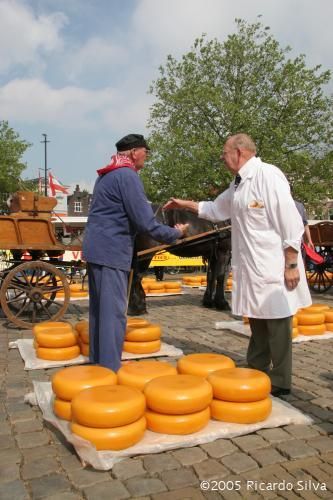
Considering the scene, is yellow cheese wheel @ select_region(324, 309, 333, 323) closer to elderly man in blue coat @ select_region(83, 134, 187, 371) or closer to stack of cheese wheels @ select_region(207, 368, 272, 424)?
elderly man in blue coat @ select_region(83, 134, 187, 371)

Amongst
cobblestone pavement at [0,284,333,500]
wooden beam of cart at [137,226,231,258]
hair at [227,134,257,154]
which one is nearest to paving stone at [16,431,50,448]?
cobblestone pavement at [0,284,333,500]

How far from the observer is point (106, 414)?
284cm

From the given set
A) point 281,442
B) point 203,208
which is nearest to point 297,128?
point 203,208

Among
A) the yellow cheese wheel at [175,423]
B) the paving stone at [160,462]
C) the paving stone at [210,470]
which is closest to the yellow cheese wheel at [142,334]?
the yellow cheese wheel at [175,423]

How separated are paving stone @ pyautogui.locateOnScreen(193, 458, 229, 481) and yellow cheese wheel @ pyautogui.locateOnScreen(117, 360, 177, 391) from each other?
0.83 m

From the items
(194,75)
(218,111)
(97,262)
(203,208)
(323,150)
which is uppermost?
(194,75)

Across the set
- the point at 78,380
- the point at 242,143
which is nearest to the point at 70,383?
the point at 78,380

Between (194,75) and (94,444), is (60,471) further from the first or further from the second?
(194,75)

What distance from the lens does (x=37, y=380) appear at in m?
4.45

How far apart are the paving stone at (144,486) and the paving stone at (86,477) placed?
0.15 metres

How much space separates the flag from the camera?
3738cm

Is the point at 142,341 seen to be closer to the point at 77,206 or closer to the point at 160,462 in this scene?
the point at 160,462

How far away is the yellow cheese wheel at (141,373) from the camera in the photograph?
3.50 meters

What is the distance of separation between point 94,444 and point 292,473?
113cm
